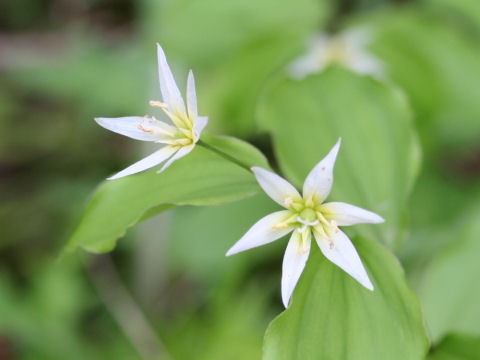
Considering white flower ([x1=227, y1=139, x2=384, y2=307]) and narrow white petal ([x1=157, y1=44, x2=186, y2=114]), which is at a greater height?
narrow white petal ([x1=157, y1=44, x2=186, y2=114])

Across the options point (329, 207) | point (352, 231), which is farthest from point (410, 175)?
point (329, 207)

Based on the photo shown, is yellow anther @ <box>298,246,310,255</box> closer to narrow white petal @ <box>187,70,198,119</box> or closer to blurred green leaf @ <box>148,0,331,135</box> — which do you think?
narrow white petal @ <box>187,70,198,119</box>

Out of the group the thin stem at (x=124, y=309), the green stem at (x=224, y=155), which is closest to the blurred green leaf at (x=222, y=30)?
the thin stem at (x=124, y=309)

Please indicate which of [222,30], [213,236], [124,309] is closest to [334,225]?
[213,236]

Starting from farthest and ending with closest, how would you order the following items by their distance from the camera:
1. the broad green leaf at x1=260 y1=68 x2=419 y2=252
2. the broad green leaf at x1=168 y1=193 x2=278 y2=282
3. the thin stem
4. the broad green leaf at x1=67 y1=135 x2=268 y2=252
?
the broad green leaf at x1=168 y1=193 x2=278 y2=282 → the thin stem → the broad green leaf at x1=260 y1=68 x2=419 y2=252 → the broad green leaf at x1=67 y1=135 x2=268 y2=252

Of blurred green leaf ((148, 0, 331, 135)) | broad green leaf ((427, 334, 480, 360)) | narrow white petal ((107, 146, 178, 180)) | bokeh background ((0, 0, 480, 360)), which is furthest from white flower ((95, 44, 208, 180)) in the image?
blurred green leaf ((148, 0, 331, 135))

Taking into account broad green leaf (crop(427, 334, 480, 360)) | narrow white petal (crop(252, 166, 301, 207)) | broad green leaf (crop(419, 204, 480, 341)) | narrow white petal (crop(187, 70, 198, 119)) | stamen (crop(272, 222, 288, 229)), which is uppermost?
narrow white petal (crop(187, 70, 198, 119))
